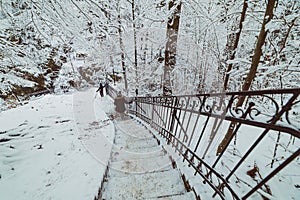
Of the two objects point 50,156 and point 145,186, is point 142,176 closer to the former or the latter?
point 145,186

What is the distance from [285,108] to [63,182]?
143 inches

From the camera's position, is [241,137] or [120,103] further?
[120,103]

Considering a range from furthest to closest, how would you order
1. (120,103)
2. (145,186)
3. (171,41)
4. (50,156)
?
(120,103) < (171,41) < (50,156) < (145,186)

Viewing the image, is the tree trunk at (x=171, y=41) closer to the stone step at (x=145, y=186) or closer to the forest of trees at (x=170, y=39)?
the forest of trees at (x=170, y=39)

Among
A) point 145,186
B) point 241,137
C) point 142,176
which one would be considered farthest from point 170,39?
point 145,186

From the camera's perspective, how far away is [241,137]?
4.82 m

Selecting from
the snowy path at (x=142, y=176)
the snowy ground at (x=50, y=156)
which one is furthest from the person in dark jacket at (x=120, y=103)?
the snowy path at (x=142, y=176)

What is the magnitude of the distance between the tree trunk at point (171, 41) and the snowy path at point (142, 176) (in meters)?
3.40

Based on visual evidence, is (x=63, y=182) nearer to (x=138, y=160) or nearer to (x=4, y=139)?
(x=138, y=160)

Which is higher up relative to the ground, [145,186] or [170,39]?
[170,39]

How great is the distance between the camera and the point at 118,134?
14.9 feet

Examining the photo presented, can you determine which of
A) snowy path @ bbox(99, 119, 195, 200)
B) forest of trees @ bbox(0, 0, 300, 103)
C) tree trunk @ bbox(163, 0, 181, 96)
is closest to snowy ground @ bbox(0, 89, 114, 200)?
snowy path @ bbox(99, 119, 195, 200)

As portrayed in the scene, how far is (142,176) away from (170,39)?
186 inches

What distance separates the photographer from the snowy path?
6.35 feet
